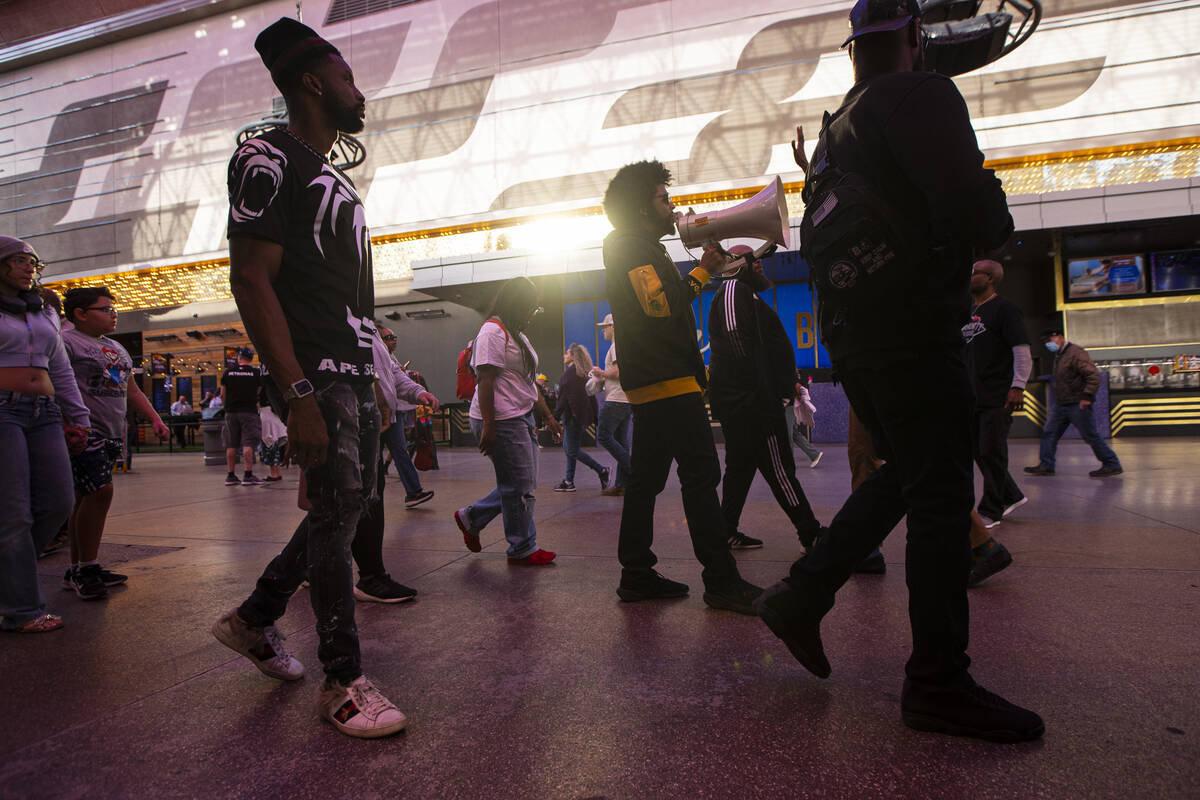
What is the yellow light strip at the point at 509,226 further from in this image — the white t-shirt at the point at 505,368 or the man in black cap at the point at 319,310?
the man in black cap at the point at 319,310

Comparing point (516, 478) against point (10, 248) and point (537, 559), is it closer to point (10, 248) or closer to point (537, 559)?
point (537, 559)

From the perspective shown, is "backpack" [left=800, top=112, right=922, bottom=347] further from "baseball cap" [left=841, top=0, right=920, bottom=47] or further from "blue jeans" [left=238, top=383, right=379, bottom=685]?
"blue jeans" [left=238, top=383, right=379, bottom=685]

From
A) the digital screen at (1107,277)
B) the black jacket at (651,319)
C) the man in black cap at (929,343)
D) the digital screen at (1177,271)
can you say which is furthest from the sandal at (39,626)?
the digital screen at (1177,271)

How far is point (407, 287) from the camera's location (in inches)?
806

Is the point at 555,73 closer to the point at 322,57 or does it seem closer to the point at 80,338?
the point at 80,338

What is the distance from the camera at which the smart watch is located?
1751 millimetres

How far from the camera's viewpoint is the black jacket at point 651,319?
2.95 metres

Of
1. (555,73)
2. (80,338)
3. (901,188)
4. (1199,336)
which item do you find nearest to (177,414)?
(555,73)

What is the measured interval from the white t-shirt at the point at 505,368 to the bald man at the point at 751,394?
1132 mm

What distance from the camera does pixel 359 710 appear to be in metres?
1.80

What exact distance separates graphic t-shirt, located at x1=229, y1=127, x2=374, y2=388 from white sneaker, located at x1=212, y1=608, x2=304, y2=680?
0.95 metres

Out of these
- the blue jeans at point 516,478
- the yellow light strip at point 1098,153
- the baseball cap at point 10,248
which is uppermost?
the yellow light strip at point 1098,153

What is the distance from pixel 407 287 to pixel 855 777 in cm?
2060

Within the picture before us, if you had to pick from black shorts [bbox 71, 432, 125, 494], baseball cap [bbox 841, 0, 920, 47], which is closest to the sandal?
black shorts [bbox 71, 432, 125, 494]
